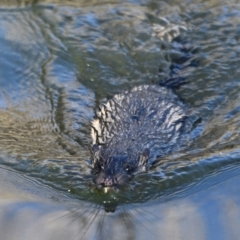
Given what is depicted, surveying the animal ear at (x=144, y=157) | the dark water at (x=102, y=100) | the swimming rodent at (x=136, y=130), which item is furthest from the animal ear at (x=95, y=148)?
the animal ear at (x=144, y=157)

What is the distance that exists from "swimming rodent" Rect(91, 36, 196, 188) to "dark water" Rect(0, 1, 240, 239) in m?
0.13

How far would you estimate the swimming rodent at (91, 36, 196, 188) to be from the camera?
5.21 meters

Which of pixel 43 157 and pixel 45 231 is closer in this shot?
pixel 45 231

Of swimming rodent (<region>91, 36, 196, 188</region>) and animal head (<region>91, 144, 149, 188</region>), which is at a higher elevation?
swimming rodent (<region>91, 36, 196, 188</region>)

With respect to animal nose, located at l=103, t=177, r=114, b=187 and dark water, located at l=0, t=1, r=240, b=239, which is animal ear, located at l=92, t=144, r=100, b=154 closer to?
dark water, located at l=0, t=1, r=240, b=239

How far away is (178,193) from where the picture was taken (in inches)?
Answer: 201

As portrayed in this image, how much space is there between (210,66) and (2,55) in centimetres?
233

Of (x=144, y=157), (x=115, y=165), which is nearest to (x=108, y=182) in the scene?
(x=115, y=165)

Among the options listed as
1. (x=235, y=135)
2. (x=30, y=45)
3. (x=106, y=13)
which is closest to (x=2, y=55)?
(x=30, y=45)

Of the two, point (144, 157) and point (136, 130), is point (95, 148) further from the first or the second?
point (136, 130)

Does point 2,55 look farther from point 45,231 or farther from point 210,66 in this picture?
point 45,231

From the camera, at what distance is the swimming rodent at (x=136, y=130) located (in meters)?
5.21

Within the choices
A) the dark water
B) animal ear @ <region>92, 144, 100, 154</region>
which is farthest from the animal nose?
animal ear @ <region>92, 144, 100, 154</region>

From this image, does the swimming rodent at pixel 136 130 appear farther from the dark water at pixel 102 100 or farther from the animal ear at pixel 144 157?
the dark water at pixel 102 100
